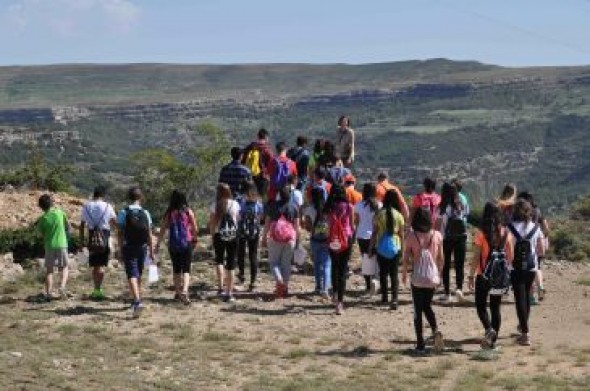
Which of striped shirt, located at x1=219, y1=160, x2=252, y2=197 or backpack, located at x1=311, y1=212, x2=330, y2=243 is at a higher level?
striped shirt, located at x1=219, y1=160, x2=252, y2=197

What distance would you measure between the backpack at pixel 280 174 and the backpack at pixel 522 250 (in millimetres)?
4531

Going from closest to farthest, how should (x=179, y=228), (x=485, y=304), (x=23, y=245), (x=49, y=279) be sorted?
(x=485, y=304) → (x=179, y=228) → (x=49, y=279) → (x=23, y=245)

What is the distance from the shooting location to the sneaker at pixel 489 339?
1057 centimetres

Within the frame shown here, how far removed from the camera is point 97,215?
515 inches

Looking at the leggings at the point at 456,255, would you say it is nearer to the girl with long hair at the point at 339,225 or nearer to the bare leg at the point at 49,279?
the girl with long hair at the point at 339,225

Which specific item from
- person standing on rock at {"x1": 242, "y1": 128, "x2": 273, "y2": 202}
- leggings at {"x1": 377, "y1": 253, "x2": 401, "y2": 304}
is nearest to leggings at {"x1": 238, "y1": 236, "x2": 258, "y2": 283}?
person standing on rock at {"x1": 242, "y1": 128, "x2": 273, "y2": 202}

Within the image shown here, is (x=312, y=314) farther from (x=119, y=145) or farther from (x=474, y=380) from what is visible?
(x=119, y=145)

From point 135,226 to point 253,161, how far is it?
13.9 ft

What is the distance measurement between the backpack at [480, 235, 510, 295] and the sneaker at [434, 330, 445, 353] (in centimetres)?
80

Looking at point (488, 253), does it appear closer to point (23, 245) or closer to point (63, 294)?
point (63, 294)

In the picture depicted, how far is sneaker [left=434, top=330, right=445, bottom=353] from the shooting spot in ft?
34.9

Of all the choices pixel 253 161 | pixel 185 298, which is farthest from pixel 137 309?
pixel 253 161

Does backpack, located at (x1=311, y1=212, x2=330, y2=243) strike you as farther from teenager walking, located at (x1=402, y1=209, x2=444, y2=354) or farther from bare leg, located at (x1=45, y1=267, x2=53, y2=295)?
bare leg, located at (x1=45, y1=267, x2=53, y2=295)

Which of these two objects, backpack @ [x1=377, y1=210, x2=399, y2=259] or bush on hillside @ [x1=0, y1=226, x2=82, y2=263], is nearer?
backpack @ [x1=377, y1=210, x2=399, y2=259]
